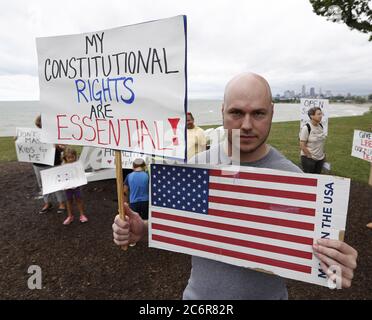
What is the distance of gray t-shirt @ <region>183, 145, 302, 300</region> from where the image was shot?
5.03 ft

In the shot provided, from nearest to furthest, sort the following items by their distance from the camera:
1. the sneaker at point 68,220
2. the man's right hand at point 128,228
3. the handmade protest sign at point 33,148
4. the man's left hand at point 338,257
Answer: the man's left hand at point 338,257
the man's right hand at point 128,228
the sneaker at point 68,220
the handmade protest sign at point 33,148

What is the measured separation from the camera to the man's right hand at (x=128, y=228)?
1.66 m

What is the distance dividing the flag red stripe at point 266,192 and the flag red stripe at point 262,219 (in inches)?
5.6

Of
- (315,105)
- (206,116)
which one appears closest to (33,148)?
(315,105)

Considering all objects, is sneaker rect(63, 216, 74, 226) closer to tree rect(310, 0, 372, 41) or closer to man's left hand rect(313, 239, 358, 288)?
man's left hand rect(313, 239, 358, 288)

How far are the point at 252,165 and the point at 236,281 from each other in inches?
27.1

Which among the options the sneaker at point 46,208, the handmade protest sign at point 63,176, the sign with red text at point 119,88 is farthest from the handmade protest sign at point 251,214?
the sneaker at point 46,208

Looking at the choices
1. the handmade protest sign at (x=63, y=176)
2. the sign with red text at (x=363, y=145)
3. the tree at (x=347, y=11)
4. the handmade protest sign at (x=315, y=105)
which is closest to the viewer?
the handmade protest sign at (x=63, y=176)

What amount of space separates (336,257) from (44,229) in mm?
5094

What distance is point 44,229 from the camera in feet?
16.5

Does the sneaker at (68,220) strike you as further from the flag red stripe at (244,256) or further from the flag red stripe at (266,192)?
the flag red stripe at (266,192)

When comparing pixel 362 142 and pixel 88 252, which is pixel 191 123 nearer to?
pixel 88 252

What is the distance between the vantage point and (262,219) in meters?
1.60

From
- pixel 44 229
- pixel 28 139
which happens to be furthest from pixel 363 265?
pixel 28 139
